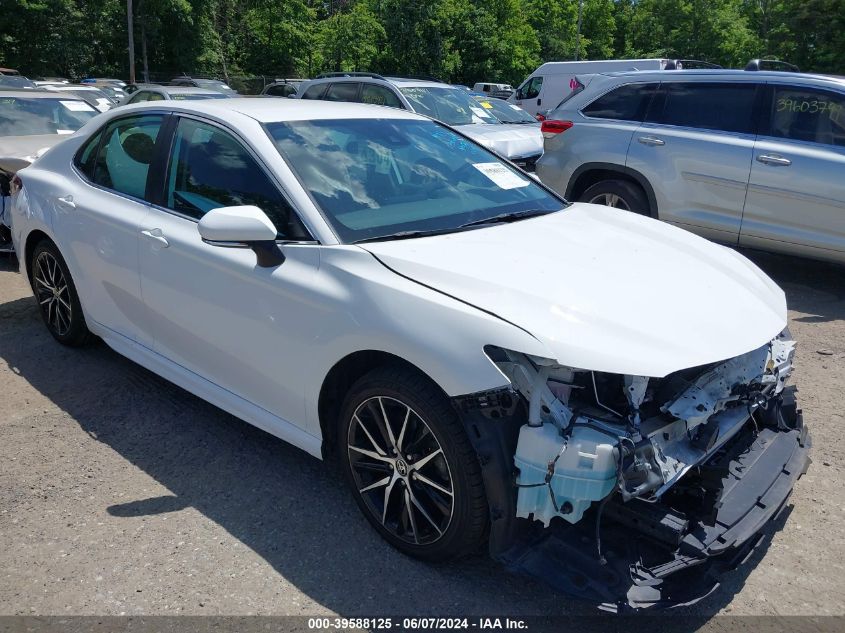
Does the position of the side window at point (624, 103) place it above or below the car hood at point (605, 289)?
above

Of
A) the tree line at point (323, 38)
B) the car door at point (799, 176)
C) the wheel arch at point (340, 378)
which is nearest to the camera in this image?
the wheel arch at point (340, 378)

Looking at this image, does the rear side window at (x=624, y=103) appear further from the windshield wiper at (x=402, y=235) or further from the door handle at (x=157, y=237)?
the door handle at (x=157, y=237)

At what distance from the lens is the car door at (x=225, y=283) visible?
313cm

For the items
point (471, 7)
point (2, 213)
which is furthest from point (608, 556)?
point (471, 7)

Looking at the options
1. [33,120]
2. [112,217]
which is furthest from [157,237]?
[33,120]

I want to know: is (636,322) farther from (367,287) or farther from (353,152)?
(353,152)

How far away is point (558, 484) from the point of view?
2.39 meters

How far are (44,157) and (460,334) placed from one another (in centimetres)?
381

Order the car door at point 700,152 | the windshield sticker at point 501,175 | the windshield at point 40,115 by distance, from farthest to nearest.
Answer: the windshield at point 40,115
the car door at point 700,152
the windshield sticker at point 501,175

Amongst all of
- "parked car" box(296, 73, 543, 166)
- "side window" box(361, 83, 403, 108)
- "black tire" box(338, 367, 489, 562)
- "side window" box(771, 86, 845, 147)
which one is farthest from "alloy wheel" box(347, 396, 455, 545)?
"side window" box(361, 83, 403, 108)

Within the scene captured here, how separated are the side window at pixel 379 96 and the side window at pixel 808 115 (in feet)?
18.6

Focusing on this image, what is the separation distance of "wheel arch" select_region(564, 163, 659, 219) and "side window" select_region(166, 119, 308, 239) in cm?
472

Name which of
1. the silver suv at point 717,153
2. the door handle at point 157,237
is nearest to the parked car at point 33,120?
the door handle at point 157,237

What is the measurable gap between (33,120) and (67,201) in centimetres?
538
